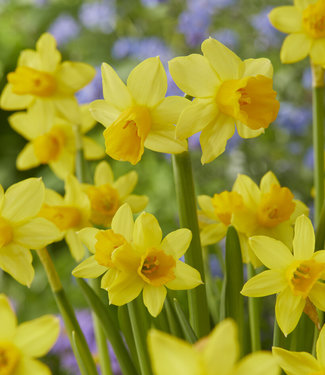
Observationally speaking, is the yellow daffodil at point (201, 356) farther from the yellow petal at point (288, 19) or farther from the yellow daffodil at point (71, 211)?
the yellow petal at point (288, 19)

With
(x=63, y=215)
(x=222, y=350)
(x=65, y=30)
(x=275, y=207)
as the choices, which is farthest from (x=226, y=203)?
(x=65, y=30)

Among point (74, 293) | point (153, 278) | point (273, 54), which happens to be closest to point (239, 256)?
point (153, 278)

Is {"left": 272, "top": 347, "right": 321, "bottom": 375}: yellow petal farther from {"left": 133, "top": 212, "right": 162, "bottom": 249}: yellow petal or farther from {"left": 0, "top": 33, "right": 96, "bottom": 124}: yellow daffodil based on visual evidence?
{"left": 0, "top": 33, "right": 96, "bottom": 124}: yellow daffodil

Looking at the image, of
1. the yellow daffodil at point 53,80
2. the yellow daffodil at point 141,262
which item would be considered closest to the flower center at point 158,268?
the yellow daffodil at point 141,262

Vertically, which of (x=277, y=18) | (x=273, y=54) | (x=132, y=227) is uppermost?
(x=277, y=18)

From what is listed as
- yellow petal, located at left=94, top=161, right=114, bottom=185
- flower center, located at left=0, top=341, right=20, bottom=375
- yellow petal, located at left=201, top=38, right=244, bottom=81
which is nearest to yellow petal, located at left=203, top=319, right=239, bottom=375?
flower center, located at left=0, top=341, right=20, bottom=375

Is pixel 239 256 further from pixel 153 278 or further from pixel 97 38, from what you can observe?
pixel 97 38
